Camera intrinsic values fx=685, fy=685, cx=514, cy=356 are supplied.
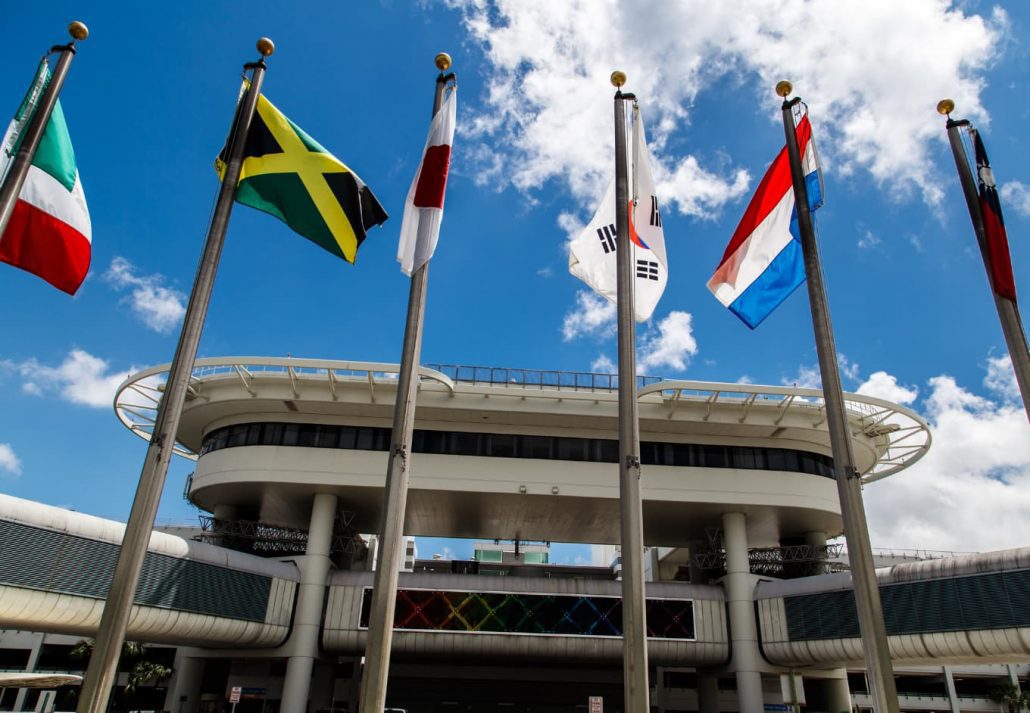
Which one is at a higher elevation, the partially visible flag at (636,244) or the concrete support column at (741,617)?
the partially visible flag at (636,244)

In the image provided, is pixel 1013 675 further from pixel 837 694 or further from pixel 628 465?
pixel 628 465

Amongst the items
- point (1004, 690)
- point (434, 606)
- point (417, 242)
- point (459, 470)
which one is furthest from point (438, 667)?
point (1004, 690)

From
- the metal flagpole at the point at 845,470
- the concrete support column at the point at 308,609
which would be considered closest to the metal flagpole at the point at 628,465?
the metal flagpole at the point at 845,470

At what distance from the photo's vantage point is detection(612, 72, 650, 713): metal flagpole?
11758mm

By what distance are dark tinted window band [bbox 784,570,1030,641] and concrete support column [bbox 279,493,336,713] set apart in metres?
25.3

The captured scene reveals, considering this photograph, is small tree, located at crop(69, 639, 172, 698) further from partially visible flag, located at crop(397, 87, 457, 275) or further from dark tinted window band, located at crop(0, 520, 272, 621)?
partially visible flag, located at crop(397, 87, 457, 275)

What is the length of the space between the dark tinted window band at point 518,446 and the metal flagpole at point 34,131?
85.2 feet

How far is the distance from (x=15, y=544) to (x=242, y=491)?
666 inches

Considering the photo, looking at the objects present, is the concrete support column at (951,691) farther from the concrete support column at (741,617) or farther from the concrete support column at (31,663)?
the concrete support column at (31,663)

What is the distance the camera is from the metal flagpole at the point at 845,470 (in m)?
11.5

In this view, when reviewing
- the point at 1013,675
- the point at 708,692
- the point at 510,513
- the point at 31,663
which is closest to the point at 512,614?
the point at 510,513

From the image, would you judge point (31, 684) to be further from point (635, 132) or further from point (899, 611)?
point (899, 611)

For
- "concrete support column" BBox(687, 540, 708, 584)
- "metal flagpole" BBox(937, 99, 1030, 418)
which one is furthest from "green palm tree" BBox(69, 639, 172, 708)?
"metal flagpole" BBox(937, 99, 1030, 418)

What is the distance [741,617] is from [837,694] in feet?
35.7
